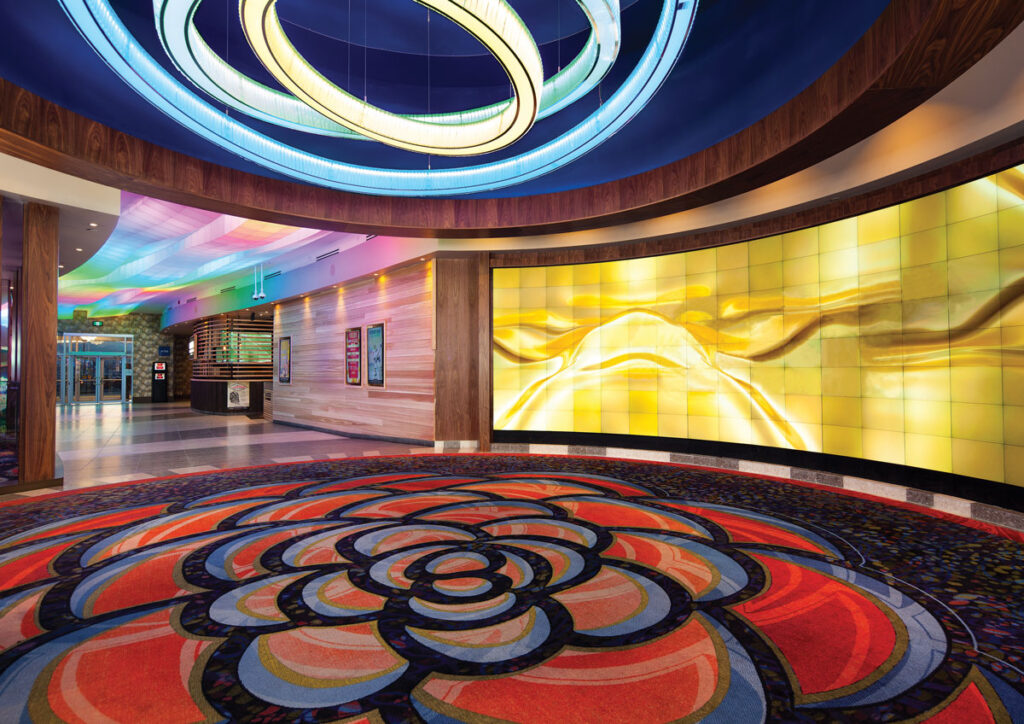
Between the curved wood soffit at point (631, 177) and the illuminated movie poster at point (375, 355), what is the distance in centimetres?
282

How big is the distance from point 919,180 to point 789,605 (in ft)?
14.9

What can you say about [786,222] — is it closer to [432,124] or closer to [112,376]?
[432,124]

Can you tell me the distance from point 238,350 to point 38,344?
1176 centimetres

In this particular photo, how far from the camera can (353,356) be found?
1069cm

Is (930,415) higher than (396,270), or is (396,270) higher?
(396,270)

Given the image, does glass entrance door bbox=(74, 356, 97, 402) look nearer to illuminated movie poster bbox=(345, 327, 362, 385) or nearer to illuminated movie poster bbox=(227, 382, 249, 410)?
illuminated movie poster bbox=(227, 382, 249, 410)

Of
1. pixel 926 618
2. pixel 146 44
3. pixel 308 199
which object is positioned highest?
pixel 146 44

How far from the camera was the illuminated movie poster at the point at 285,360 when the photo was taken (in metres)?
13.0

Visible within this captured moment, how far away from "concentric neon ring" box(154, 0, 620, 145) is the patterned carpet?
347cm

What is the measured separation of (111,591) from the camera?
9.71 ft

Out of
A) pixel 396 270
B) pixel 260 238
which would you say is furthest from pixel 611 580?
pixel 260 238

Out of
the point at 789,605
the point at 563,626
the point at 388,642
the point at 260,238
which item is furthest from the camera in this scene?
the point at 260,238

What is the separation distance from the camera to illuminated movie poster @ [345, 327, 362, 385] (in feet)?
34.5

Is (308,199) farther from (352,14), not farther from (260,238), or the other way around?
(260,238)
